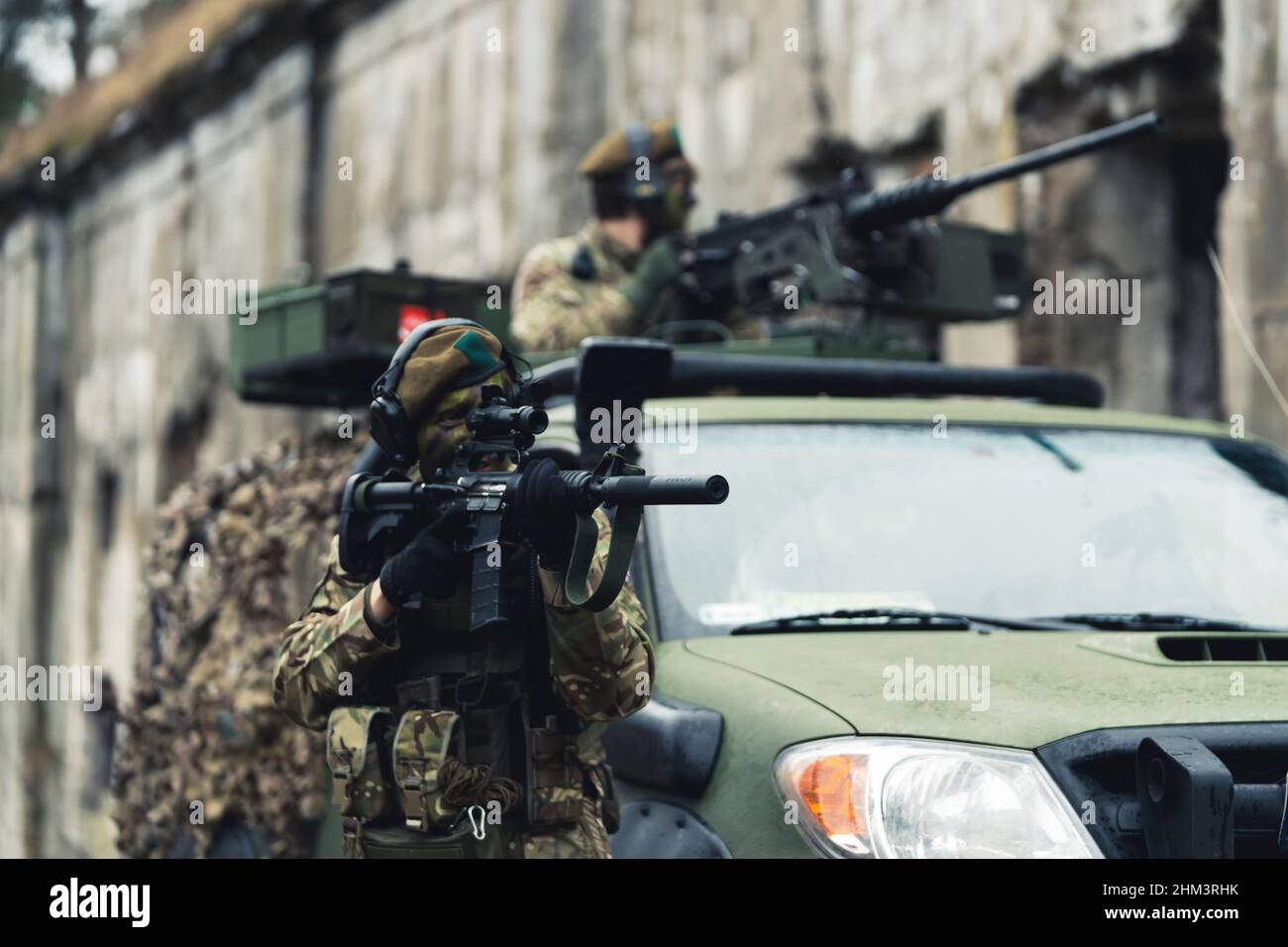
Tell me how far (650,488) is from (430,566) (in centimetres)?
53

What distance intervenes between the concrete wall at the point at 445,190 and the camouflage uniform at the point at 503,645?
12.5ft

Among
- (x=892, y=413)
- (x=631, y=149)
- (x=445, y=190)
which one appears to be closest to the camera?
(x=892, y=413)

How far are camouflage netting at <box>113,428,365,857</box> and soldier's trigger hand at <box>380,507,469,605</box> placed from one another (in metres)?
1.71

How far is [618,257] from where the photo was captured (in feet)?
20.8

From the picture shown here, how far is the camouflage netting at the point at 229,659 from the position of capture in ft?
17.4

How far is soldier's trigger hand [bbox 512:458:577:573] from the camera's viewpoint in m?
3.15

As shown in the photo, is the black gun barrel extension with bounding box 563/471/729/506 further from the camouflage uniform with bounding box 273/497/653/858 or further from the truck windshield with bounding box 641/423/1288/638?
the truck windshield with bounding box 641/423/1288/638

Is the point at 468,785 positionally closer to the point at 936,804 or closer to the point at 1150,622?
the point at 936,804

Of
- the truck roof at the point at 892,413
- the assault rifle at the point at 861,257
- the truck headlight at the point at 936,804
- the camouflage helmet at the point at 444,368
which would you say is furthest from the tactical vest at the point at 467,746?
the assault rifle at the point at 861,257

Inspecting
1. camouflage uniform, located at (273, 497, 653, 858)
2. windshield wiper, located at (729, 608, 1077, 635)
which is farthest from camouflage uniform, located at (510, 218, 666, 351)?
windshield wiper, located at (729, 608, 1077, 635)

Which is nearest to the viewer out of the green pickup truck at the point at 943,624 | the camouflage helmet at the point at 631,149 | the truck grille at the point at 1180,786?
the truck grille at the point at 1180,786

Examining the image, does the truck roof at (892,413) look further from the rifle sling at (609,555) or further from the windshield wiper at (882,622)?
the rifle sling at (609,555)

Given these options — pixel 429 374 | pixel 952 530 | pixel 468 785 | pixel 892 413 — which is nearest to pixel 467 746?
pixel 468 785

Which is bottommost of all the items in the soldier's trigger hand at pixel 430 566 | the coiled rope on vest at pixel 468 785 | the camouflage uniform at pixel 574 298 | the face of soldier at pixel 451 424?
the coiled rope on vest at pixel 468 785
